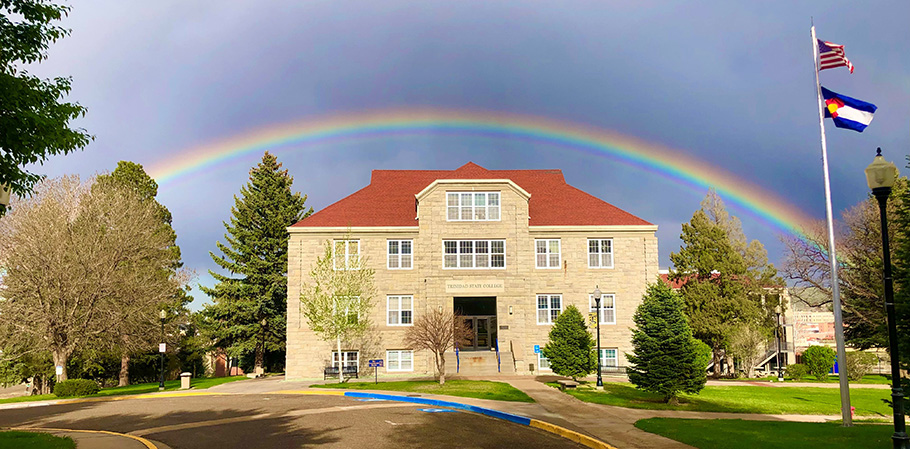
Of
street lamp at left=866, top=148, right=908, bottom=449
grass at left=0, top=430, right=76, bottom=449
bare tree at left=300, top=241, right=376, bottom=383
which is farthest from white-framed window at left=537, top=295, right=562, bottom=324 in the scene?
grass at left=0, top=430, right=76, bottom=449

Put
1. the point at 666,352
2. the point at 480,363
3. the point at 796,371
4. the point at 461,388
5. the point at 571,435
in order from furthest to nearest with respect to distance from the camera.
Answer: the point at 796,371 < the point at 480,363 < the point at 461,388 < the point at 666,352 < the point at 571,435

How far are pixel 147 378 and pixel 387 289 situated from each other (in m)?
25.6

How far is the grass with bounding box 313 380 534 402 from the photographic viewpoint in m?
25.5

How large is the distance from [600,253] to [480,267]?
8.20 meters

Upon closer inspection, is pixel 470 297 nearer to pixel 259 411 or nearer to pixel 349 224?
pixel 349 224

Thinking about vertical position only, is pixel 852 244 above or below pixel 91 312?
above

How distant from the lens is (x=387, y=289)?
4019 centimetres

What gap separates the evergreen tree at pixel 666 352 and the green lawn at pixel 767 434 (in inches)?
176

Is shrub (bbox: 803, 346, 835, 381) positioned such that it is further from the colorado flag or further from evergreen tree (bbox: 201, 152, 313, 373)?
evergreen tree (bbox: 201, 152, 313, 373)

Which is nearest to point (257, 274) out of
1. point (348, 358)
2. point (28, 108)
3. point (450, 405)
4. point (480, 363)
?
point (348, 358)

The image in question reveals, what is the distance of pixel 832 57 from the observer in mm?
19891

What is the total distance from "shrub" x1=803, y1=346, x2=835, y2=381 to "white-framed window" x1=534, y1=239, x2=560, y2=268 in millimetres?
17481

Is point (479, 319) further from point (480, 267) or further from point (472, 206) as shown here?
point (472, 206)

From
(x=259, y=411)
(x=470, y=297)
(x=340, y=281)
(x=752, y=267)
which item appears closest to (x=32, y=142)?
(x=259, y=411)
